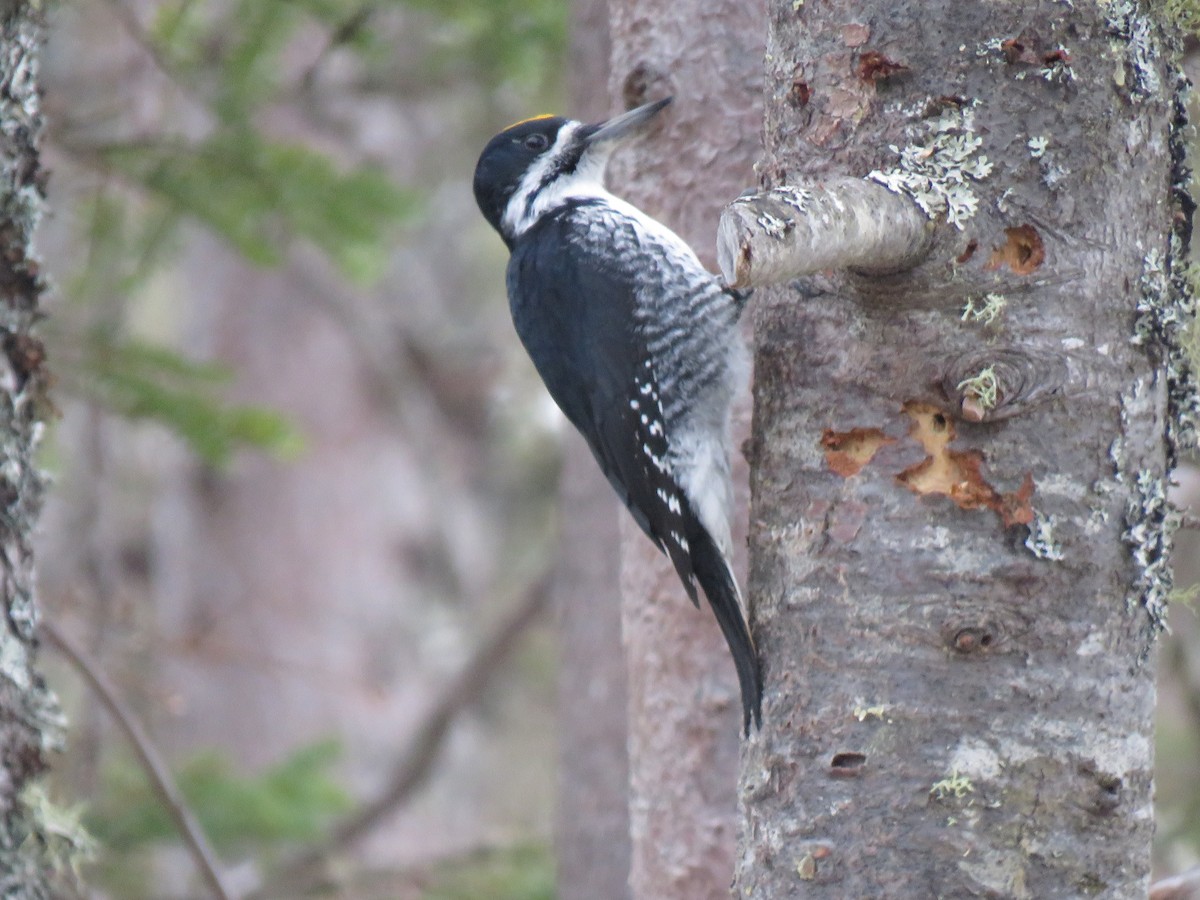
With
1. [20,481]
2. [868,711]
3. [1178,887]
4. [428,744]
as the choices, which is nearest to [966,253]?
[868,711]

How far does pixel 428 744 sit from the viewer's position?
203 inches

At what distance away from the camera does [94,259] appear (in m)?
4.54

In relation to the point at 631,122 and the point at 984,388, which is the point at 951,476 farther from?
the point at 631,122

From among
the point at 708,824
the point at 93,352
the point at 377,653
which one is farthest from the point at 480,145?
the point at 708,824

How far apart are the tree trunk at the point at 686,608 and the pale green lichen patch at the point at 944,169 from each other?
100 centimetres

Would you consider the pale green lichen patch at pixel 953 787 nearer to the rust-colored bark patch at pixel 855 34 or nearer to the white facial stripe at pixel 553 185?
the rust-colored bark patch at pixel 855 34

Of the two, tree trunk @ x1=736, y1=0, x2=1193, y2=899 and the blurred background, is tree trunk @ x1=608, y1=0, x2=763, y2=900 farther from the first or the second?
tree trunk @ x1=736, y1=0, x2=1193, y2=899

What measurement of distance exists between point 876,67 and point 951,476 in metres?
0.64

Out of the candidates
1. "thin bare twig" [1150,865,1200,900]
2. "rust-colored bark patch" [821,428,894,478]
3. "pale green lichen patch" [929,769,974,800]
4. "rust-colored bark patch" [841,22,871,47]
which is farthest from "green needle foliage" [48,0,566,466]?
"thin bare twig" [1150,865,1200,900]

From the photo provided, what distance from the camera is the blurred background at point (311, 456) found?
12.8ft

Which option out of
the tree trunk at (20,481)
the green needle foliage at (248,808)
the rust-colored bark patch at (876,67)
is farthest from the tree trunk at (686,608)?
the green needle foliage at (248,808)

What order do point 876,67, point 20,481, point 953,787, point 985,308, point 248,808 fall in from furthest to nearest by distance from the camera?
1. point 248,808
2. point 20,481
3. point 876,67
4. point 985,308
5. point 953,787

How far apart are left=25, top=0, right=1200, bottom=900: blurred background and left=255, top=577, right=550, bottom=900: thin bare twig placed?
2 centimetres

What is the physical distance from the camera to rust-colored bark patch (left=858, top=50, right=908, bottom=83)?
212 centimetres
